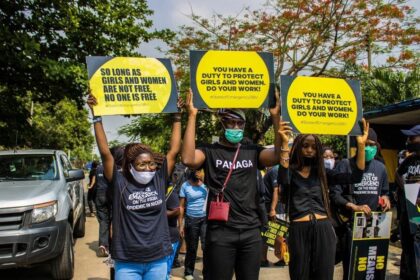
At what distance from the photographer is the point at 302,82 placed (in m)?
4.26

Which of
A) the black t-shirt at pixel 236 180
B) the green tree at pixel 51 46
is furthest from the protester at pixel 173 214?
the green tree at pixel 51 46

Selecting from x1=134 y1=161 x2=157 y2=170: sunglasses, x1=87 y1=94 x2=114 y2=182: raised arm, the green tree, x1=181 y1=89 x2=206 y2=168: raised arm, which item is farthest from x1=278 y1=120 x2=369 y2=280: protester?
the green tree

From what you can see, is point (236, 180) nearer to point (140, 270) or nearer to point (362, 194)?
point (140, 270)

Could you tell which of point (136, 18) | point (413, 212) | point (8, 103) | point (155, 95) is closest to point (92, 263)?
point (155, 95)

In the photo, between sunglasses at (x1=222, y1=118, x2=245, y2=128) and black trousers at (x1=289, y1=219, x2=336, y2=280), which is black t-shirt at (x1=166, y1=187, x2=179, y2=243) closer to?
black trousers at (x1=289, y1=219, x2=336, y2=280)

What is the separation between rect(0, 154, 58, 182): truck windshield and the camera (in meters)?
6.69

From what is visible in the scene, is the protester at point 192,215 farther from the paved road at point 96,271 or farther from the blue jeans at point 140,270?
the blue jeans at point 140,270

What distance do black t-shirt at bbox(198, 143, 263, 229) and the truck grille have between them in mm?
2942

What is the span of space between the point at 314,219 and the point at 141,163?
152 cm

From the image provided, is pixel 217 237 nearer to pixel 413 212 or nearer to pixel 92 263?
pixel 413 212

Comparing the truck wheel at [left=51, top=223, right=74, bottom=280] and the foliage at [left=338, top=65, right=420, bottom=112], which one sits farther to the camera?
the foliage at [left=338, top=65, right=420, bottom=112]

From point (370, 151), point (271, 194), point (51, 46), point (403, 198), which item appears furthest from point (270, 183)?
point (51, 46)

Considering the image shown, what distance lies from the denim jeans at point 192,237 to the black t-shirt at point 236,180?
10.1 ft

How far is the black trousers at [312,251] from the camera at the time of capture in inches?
151
